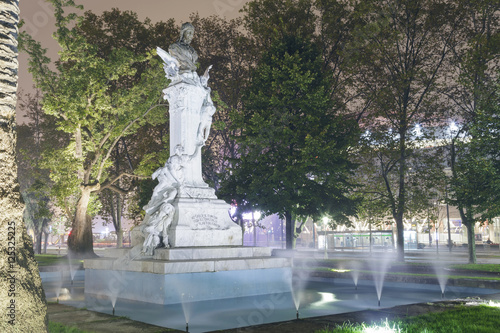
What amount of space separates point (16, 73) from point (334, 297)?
991 cm

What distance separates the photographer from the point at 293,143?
1023 inches

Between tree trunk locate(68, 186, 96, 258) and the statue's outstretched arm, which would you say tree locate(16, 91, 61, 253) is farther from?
the statue's outstretched arm

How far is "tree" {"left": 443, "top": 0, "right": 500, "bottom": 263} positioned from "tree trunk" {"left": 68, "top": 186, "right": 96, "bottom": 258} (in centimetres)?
2202

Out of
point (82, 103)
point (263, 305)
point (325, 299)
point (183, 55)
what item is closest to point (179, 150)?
point (183, 55)

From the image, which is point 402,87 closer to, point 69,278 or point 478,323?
point 69,278

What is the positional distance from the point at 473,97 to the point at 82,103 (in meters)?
22.4

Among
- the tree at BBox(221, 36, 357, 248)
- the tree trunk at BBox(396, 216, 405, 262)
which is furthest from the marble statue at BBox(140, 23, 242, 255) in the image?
the tree trunk at BBox(396, 216, 405, 262)

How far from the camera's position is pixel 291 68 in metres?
26.2

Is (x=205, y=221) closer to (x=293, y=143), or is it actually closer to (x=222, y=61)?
(x=293, y=143)

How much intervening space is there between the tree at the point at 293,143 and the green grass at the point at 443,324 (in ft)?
52.7

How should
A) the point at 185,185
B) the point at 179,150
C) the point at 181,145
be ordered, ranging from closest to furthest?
the point at 185,185 < the point at 179,150 < the point at 181,145

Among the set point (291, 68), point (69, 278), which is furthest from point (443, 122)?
point (69, 278)

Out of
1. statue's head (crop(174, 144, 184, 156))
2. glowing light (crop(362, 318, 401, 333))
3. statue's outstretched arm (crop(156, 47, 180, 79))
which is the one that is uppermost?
statue's outstretched arm (crop(156, 47, 180, 79))

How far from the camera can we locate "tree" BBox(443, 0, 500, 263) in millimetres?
21906
